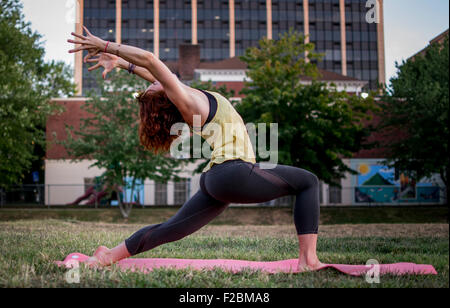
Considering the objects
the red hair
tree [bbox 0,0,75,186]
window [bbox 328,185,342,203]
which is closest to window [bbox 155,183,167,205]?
tree [bbox 0,0,75,186]

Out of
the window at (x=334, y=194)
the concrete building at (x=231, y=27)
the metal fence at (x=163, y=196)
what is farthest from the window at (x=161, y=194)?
the concrete building at (x=231, y=27)

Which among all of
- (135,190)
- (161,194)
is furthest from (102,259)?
(161,194)

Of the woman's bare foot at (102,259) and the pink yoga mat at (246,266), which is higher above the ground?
the woman's bare foot at (102,259)

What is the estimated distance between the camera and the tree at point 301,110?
20453mm

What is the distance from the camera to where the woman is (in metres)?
3.05

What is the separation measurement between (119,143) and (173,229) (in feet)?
58.5

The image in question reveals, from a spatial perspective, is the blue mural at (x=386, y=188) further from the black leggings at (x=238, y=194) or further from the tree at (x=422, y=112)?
the black leggings at (x=238, y=194)

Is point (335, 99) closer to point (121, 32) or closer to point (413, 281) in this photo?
point (413, 281)

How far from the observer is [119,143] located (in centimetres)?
2073

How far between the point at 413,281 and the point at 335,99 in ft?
61.9

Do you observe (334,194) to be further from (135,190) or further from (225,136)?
(225,136)

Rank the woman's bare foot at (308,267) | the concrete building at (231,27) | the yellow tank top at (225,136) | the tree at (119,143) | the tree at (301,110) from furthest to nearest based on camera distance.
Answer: the concrete building at (231,27) → the tree at (119,143) → the tree at (301,110) → the woman's bare foot at (308,267) → the yellow tank top at (225,136)

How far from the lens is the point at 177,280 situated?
293cm

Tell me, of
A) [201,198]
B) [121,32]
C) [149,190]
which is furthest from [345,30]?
[201,198]
